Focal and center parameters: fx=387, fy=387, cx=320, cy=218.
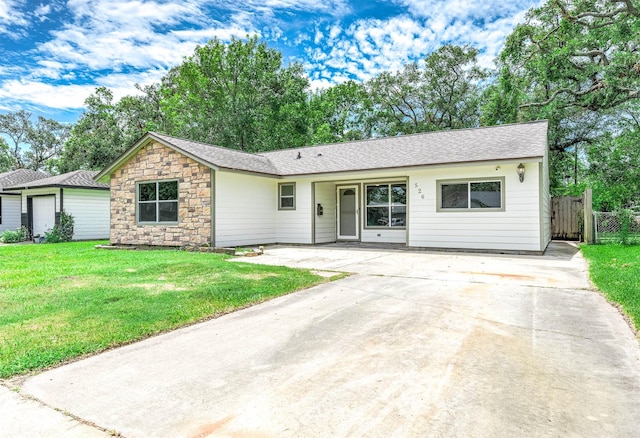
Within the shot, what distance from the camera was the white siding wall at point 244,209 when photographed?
40.8ft

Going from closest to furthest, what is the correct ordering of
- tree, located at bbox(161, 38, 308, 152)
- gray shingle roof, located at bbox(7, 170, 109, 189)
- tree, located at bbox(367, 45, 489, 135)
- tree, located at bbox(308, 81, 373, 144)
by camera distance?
gray shingle roof, located at bbox(7, 170, 109, 189)
tree, located at bbox(367, 45, 489, 135)
tree, located at bbox(161, 38, 308, 152)
tree, located at bbox(308, 81, 373, 144)

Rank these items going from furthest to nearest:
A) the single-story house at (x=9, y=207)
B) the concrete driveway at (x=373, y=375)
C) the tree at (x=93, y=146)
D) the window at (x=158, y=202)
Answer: the tree at (x=93, y=146), the single-story house at (x=9, y=207), the window at (x=158, y=202), the concrete driveway at (x=373, y=375)

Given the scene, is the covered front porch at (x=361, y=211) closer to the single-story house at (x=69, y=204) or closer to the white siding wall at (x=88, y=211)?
the single-story house at (x=69, y=204)

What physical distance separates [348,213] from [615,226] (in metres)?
8.95

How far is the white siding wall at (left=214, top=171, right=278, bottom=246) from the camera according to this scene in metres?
12.4

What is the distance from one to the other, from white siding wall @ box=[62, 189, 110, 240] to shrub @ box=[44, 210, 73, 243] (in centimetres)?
29

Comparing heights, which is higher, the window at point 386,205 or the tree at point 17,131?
the tree at point 17,131

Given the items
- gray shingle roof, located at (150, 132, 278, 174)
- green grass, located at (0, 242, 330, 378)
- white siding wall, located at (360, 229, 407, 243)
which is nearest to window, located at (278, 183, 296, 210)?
gray shingle roof, located at (150, 132, 278, 174)

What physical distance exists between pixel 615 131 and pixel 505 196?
17315 mm

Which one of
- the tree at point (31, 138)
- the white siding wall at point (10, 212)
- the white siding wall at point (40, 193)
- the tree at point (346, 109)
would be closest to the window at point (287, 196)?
the white siding wall at point (40, 193)

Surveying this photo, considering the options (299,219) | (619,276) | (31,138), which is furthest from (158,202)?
(31,138)

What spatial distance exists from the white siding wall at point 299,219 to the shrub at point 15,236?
13.2m

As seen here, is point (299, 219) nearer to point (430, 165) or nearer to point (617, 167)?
point (430, 165)

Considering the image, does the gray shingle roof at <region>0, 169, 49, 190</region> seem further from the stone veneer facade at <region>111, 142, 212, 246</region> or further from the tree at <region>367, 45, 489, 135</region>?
the tree at <region>367, 45, 489, 135</region>
